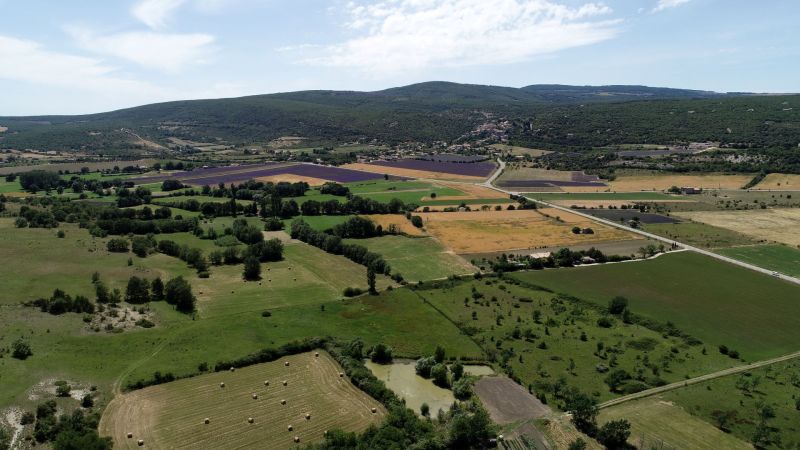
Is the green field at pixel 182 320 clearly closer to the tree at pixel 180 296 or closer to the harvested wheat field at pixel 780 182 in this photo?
the tree at pixel 180 296

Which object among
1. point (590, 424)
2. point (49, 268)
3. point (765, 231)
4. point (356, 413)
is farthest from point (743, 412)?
point (49, 268)

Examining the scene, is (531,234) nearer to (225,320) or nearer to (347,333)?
(347,333)

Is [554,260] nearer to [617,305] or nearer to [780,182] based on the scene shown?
[617,305]

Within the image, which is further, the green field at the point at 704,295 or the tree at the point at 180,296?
the tree at the point at 180,296

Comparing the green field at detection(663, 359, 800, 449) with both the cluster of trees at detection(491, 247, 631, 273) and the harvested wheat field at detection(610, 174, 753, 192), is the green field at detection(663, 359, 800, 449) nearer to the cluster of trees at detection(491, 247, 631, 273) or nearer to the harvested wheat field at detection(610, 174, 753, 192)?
the cluster of trees at detection(491, 247, 631, 273)

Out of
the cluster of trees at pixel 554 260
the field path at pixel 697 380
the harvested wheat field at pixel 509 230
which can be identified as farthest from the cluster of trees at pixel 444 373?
the harvested wheat field at pixel 509 230

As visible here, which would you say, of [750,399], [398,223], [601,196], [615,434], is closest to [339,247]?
[398,223]

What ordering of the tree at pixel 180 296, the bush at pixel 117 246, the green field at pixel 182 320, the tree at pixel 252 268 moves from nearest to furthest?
the green field at pixel 182 320 < the tree at pixel 180 296 < the tree at pixel 252 268 < the bush at pixel 117 246
